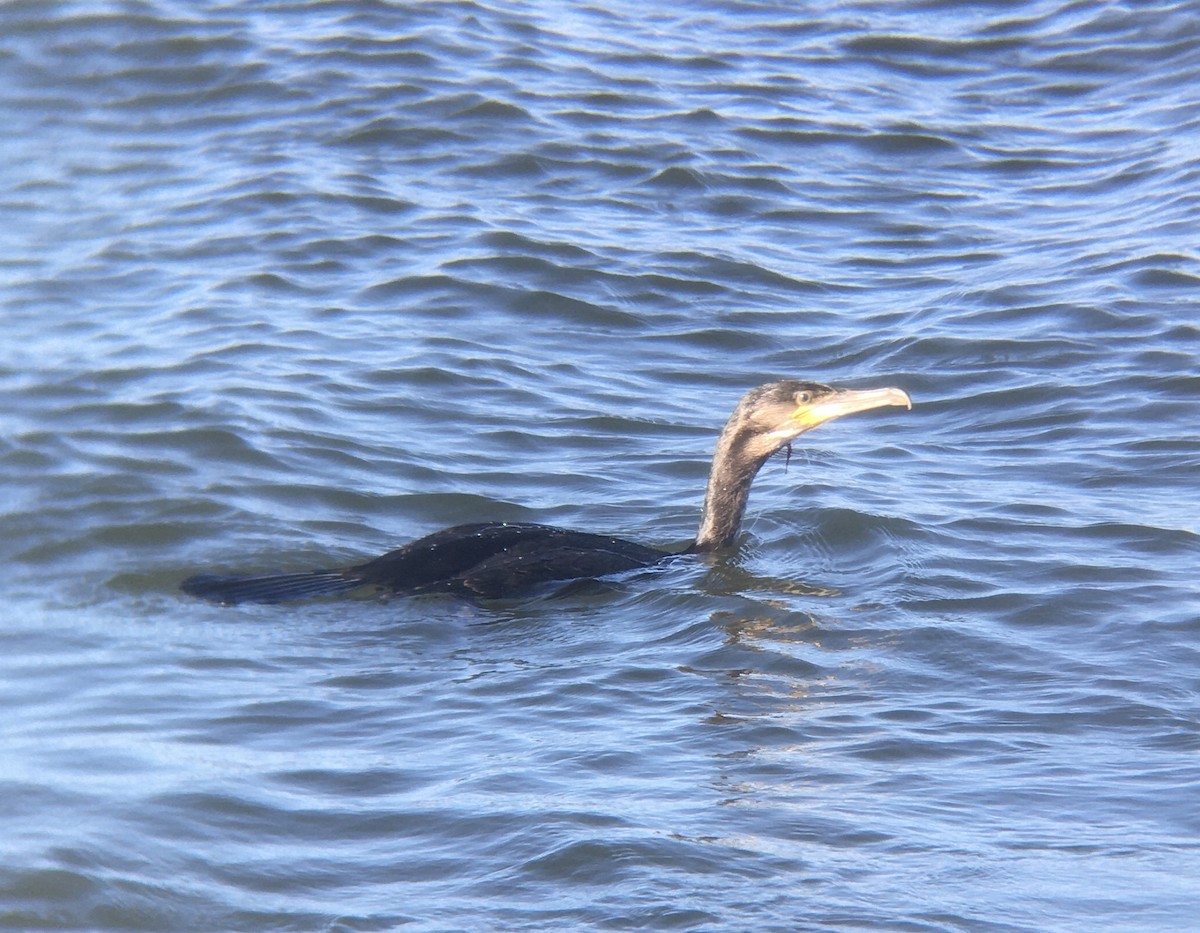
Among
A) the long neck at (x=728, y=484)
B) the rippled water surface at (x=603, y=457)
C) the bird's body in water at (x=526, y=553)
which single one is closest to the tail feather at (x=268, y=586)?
the bird's body in water at (x=526, y=553)

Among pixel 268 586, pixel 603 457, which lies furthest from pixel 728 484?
pixel 268 586

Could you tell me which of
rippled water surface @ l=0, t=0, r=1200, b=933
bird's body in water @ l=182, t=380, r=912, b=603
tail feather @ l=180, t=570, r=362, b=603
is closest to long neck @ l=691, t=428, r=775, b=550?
bird's body in water @ l=182, t=380, r=912, b=603

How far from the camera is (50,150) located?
41.1 ft

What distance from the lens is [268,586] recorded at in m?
6.41

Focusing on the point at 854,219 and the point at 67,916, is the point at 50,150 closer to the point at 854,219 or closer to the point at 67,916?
the point at 854,219

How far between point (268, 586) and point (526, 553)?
3.39 feet

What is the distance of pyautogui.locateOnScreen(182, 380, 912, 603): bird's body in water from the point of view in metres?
6.45

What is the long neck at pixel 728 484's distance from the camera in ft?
23.0

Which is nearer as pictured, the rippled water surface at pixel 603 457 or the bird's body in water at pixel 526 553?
the rippled water surface at pixel 603 457

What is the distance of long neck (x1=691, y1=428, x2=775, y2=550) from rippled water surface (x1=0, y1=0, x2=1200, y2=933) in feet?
0.42

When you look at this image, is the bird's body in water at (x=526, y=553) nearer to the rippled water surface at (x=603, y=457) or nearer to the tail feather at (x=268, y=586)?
the tail feather at (x=268, y=586)

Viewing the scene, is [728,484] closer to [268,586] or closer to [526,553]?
[526,553]

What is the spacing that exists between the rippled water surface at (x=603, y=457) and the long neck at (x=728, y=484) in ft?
0.42

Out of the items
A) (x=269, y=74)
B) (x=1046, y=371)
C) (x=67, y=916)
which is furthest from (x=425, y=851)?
(x=269, y=74)
